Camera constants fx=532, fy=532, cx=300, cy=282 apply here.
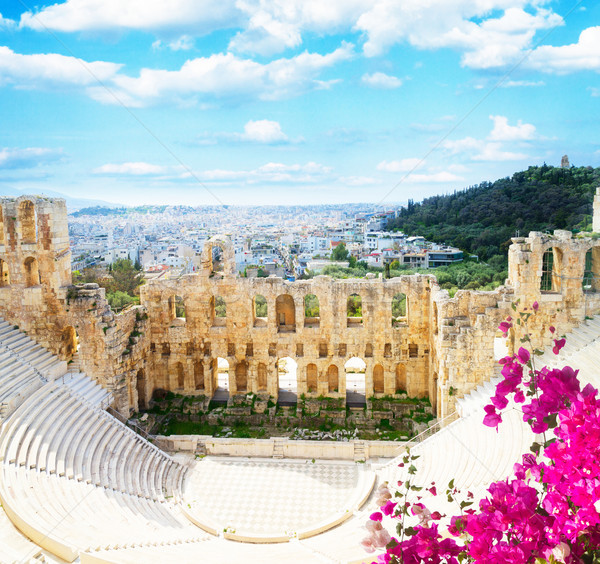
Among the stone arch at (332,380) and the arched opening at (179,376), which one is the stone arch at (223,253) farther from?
the stone arch at (332,380)

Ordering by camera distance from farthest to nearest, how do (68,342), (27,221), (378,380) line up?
1. (378,380)
2. (68,342)
3. (27,221)

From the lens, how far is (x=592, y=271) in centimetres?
2525

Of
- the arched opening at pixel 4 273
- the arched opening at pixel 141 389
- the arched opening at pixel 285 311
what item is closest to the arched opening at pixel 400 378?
the arched opening at pixel 285 311

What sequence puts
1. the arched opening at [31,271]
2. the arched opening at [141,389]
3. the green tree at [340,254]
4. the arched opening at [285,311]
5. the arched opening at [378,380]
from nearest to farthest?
the arched opening at [31,271]
the arched opening at [141,389]
the arched opening at [378,380]
the arched opening at [285,311]
the green tree at [340,254]

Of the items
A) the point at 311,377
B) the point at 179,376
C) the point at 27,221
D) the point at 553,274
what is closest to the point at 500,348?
the point at 553,274

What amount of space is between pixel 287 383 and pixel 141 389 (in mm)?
8288

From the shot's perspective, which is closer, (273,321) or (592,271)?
(592,271)

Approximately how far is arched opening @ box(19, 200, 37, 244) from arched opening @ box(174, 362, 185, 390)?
9.76 m

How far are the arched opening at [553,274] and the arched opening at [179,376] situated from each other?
19.0m

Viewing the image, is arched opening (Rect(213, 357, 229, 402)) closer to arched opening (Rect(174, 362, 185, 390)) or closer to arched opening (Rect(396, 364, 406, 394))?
arched opening (Rect(174, 362, 185, 390))

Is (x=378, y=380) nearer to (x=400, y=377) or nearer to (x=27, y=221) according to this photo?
(x=400, y=377)

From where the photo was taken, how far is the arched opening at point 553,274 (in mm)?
24547

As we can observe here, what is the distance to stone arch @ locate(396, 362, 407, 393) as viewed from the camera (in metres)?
28.9

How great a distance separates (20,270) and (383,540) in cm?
2517
